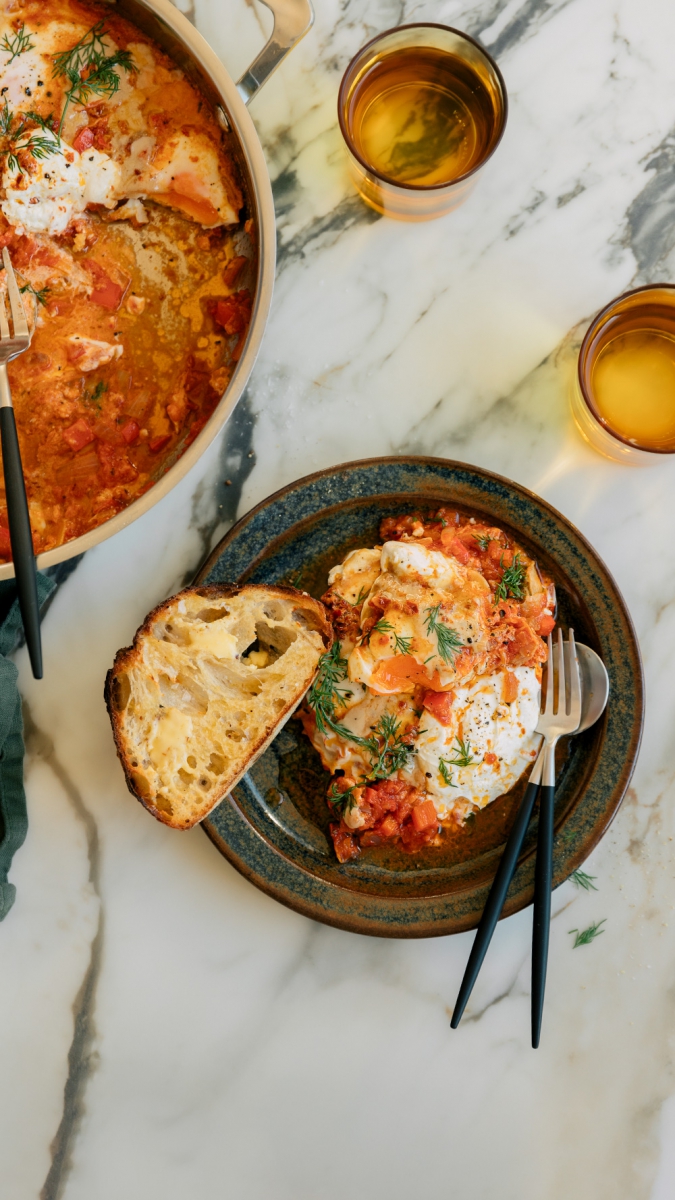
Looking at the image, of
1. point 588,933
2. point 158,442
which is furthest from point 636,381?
point 588,933

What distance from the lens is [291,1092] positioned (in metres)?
2.82

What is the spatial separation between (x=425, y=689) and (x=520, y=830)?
1.58ft

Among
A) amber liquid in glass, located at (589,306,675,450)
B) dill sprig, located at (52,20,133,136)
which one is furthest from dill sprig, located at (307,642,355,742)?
dill sprig, located at (52,20,133,136)

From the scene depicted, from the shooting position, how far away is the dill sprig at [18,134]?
8.07ft

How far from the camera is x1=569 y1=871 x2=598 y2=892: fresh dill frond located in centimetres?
280

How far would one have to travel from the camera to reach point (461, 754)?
2.54 metres

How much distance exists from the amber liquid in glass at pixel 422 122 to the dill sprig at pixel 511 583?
46.9 inches

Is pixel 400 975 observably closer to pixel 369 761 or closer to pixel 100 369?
pixel 369 761

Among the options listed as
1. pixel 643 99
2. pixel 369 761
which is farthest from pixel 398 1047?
pixel 643 99

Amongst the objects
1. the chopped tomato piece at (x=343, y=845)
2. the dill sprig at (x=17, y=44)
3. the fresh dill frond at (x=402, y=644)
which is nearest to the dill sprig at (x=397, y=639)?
the fresh dill frond at (x=402, y=644)

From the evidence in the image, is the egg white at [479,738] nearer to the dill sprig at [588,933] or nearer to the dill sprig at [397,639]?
the dill sprig at [397,639]

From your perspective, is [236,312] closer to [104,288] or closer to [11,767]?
[104,288]

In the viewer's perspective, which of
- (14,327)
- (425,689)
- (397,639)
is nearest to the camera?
(14,327)

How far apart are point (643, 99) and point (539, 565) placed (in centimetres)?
158
